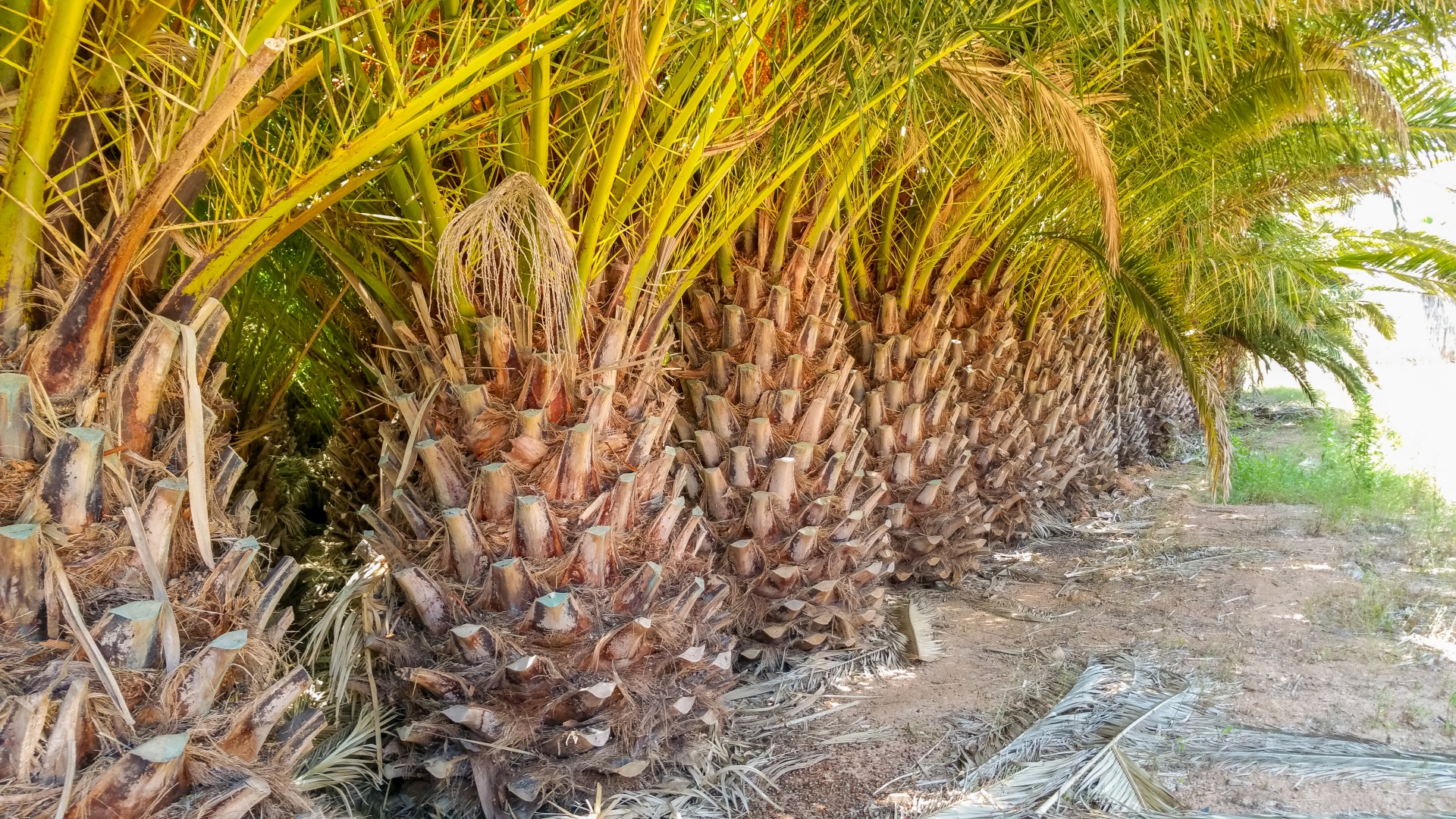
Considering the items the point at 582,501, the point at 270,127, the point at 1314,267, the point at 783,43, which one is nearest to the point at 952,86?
the point at 783,43

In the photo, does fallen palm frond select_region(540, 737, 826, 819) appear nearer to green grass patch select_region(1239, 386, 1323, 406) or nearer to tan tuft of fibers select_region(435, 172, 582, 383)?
tan tuft of fibers select_region(435, 172, 582, 383)

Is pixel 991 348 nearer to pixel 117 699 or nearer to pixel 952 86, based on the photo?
pixel 952 86

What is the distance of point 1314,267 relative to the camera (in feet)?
21.8

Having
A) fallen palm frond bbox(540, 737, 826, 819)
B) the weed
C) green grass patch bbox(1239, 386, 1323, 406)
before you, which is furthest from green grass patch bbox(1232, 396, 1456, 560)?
green grass patch bbox(1239, 386, 1323, 406)

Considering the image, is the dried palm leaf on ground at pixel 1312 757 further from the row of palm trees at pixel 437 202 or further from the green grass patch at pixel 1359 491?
the green grass patch at pixel 1359 491

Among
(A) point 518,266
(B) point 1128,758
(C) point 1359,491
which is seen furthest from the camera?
(C) point 1359,491

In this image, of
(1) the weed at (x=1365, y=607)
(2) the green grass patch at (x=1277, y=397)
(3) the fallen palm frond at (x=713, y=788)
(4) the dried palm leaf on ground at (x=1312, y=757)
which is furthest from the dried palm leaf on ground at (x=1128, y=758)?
(2) the green grass patch at (x=1277, y=397)

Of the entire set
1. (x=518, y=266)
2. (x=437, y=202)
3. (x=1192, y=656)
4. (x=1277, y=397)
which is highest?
(x=437, y=202)

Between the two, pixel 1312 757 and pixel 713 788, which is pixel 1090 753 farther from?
pixel 713 788

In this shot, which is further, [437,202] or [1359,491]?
[1359,491]

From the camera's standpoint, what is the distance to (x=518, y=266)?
254 cm

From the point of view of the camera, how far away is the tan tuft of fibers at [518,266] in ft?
7.06

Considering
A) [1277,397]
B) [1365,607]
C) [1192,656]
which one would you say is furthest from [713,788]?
[1277,397]

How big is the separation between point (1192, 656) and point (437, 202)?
3.49 meters
